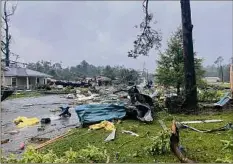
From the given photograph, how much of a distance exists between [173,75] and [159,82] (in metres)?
1.41

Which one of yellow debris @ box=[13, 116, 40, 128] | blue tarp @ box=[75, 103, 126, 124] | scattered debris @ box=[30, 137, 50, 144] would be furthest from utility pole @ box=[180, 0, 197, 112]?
scattered debris @ box=[30, 137, 50, 144]

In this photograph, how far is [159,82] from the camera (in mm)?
18922

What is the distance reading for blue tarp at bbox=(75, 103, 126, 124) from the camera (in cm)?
904

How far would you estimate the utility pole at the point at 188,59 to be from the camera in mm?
11164

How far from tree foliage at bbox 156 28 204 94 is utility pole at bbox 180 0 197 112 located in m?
5.82

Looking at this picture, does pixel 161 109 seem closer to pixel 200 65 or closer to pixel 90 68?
pixel 200 65

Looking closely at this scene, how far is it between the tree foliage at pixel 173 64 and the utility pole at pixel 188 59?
582 centimetres

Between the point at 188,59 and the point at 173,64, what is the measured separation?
21.5ft

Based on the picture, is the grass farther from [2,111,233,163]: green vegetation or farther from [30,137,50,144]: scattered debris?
[30,137,50,144]: scattered debris

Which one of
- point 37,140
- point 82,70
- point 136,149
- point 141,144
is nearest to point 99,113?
point 37,140

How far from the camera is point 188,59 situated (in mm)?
11516

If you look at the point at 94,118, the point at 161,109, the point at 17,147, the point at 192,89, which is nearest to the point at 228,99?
the point at 192,89

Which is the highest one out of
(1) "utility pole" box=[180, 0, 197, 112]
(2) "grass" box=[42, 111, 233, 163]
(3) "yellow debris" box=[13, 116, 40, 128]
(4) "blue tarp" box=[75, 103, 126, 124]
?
(1) "utility pole" box=[180, 0, 197, 112]

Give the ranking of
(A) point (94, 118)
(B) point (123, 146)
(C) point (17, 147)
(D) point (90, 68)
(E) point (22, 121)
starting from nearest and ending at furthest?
1. (B) point (123, 146)
2. (C) point (17, 147)
3. (A) point (94, 118)
4. (E) point (22, 121)
5. (D) point (90, 68)
